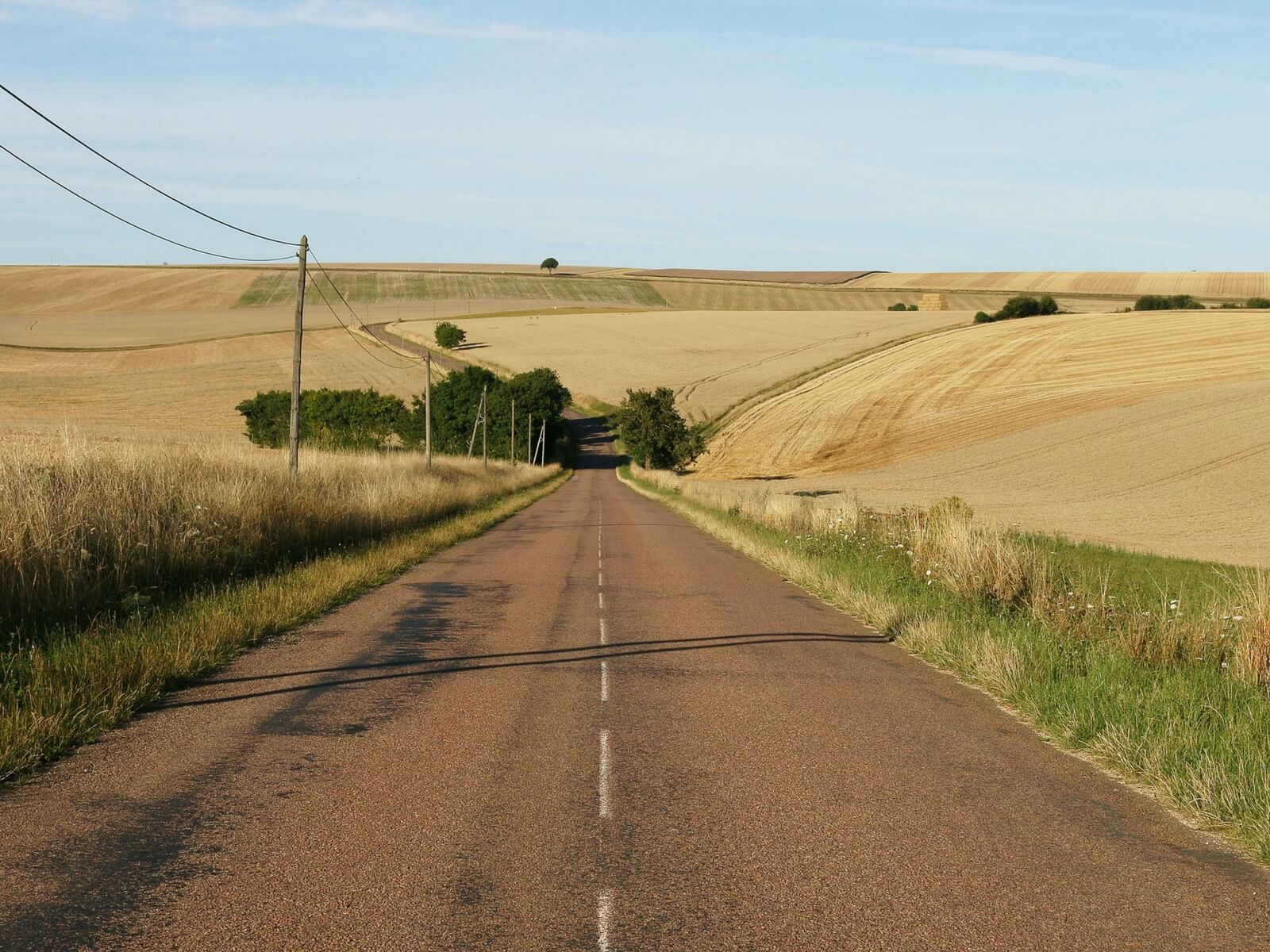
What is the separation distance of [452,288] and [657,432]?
97401 millimetres

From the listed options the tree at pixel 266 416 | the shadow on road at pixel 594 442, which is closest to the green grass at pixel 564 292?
the shadow on road at pixel 594 442

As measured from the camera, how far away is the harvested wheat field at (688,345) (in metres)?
100

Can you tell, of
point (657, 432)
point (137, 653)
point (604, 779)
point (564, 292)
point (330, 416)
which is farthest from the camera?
point (564, 292)

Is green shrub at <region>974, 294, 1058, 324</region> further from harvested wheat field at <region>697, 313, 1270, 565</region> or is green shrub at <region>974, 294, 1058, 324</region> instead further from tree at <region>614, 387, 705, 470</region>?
tree at <region>614, 387, 705, 470</region>

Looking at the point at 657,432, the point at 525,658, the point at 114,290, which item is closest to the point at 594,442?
the point at 657,432

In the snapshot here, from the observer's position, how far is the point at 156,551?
14.6 m

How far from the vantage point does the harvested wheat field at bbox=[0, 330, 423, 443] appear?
73.6 metres

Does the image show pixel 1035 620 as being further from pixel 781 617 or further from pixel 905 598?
pixel 781 617

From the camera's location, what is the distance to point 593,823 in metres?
6.56

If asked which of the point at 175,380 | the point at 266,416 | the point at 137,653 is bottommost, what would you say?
the point at 137,653

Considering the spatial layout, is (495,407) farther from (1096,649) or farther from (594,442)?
(1096,649)

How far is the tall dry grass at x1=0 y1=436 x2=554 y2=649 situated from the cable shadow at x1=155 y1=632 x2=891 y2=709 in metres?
2.37

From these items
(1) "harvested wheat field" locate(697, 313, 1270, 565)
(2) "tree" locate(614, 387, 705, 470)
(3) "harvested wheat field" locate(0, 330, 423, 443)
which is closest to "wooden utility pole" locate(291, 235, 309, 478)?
(1) "harvested wheat field" locate(697, 313, 1270, 565)

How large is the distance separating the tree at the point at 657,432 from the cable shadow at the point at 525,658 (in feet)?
202
